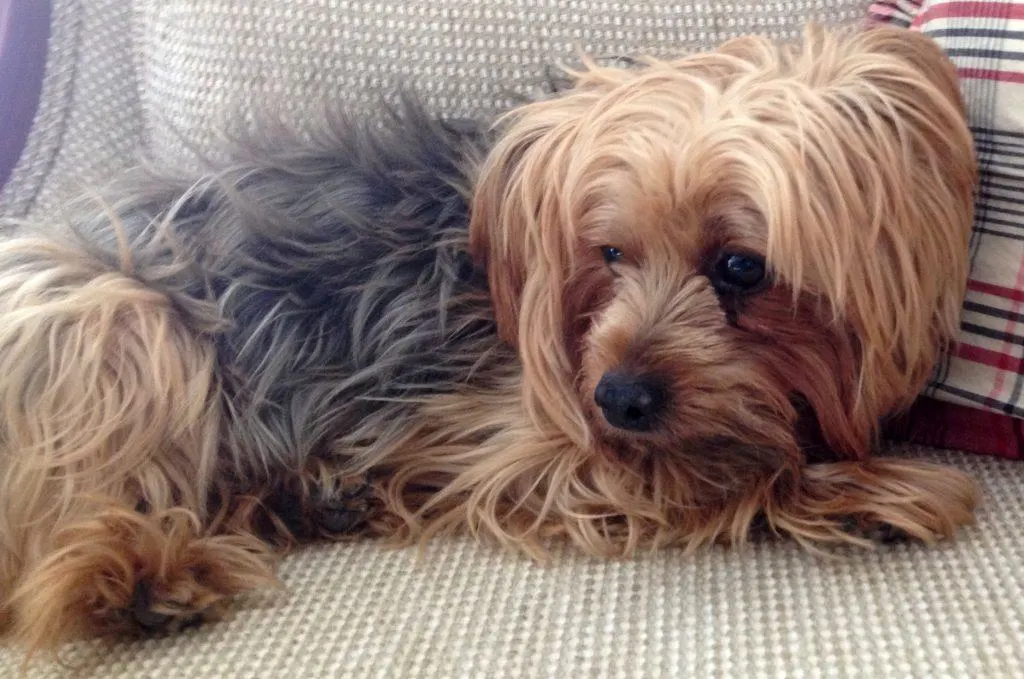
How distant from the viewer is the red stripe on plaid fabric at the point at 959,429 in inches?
39.3

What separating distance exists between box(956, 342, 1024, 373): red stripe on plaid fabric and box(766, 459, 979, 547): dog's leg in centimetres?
12

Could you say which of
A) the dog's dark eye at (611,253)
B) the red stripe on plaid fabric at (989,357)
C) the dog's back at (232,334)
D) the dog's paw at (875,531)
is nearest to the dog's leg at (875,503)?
the dog's paw at (875,531)

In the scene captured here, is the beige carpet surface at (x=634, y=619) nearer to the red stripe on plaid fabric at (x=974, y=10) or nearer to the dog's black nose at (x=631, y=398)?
the dog's black nose at (x=631, y=398)

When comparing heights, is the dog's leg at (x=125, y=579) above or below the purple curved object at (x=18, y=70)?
below

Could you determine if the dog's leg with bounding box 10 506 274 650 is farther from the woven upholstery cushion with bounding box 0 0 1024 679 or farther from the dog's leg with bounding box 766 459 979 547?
the dog's leg with bounding box 766 459 979 547

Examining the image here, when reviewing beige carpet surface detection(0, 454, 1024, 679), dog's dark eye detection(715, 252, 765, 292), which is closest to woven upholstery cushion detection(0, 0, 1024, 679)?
beige carpet surface detection(0, 454, 1024, 679)

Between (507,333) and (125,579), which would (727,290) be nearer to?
(507,333)

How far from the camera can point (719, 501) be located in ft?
3.26

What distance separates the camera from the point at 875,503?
92 centimetres

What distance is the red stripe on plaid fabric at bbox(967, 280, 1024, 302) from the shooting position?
3.14ft

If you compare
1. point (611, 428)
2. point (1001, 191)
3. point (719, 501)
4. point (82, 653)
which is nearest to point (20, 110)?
point (82, 653)

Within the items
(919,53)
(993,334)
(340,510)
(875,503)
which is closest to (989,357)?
(993,334)

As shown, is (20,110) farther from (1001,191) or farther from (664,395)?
(1001,191)

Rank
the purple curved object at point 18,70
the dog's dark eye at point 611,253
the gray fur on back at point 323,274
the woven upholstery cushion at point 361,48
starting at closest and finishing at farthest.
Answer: the dog's dark eye at point 611,253 < the gray fur on back at point 323,274 < the woven upholstery cushion at point 361,48 < the purple curved object at point 18,70
